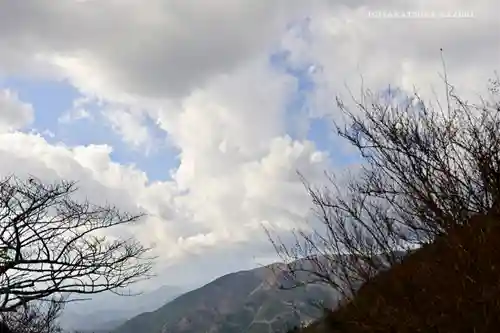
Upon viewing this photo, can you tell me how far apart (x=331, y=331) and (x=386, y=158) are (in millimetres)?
5795

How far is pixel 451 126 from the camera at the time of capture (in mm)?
6484

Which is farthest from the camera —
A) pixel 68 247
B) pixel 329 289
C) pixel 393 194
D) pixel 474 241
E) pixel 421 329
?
pixel 68 247

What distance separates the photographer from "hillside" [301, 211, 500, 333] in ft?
16.3

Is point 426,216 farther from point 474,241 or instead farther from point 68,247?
point 68,247

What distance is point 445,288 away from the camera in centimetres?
540

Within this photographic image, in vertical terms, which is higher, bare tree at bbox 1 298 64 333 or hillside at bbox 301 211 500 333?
bare tree at bbox 1 298 64 333

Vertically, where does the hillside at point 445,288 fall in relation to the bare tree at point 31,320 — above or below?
below

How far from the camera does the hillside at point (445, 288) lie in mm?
4957

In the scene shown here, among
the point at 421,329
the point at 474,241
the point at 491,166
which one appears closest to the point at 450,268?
the point at 474,241

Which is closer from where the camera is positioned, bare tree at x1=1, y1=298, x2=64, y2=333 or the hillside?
the hillside

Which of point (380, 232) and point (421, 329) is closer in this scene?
point (421, 329)

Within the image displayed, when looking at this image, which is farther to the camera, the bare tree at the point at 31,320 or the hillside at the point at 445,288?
the bare tree at the point at 31,320

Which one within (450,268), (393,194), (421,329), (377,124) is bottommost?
(421,329)

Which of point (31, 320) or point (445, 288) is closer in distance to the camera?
point (445, 288)
